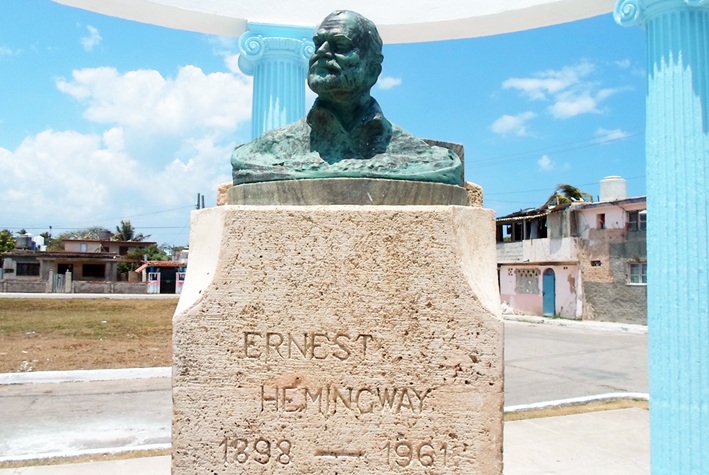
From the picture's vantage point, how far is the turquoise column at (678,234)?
411 centimetres

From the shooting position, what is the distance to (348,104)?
106 inches

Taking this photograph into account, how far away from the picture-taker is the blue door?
2130 cm

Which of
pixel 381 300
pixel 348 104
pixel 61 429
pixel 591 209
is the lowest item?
pixel 61 429

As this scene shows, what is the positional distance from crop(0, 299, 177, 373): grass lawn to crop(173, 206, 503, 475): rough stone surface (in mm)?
7858

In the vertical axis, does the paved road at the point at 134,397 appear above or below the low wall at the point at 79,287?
below

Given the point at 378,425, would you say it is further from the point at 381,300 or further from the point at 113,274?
the point at 113,274

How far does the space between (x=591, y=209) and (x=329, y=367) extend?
19568mm

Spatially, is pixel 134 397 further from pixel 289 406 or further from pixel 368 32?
pixel 368 32

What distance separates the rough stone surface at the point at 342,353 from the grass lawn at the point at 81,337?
7.86m

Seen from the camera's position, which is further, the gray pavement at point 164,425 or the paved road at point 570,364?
the paved road at point 570,364

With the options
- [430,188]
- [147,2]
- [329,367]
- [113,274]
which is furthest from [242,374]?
[113,274]

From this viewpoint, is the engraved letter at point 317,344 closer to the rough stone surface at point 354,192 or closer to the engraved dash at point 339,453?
the engraved dash at point 339,453

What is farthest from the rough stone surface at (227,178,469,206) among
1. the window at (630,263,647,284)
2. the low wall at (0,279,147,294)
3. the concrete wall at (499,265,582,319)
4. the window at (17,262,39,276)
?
the window at (17,262,39,276)

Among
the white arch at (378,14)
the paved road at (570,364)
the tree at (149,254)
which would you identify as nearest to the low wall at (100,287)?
the tree at (149,254)
